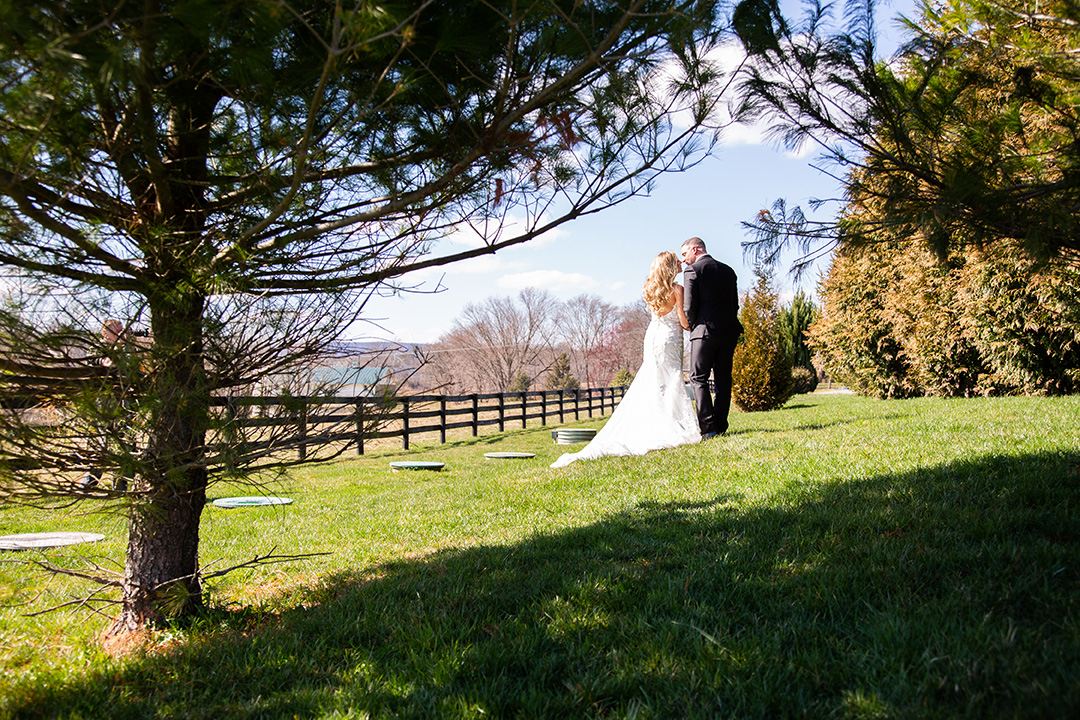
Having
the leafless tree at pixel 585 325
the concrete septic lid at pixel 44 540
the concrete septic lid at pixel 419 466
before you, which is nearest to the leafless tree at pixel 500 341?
the leafless tree at pixel 585 325

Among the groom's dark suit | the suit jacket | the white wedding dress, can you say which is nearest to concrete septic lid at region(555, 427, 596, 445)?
the white wedding dress

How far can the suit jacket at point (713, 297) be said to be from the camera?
6.87 metres

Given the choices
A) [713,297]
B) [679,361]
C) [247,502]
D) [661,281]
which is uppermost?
[661,281]

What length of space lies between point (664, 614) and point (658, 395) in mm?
5031

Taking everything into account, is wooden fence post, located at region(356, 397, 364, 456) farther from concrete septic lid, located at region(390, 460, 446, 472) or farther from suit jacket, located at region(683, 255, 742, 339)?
concrete septic lid, located at region(390, 460, 446, 472)

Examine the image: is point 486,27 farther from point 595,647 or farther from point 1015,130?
point 1015,130

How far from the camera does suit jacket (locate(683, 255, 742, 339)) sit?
6871 mm

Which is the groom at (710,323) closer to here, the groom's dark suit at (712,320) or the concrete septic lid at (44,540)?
the groom's dark suit at (712,320)

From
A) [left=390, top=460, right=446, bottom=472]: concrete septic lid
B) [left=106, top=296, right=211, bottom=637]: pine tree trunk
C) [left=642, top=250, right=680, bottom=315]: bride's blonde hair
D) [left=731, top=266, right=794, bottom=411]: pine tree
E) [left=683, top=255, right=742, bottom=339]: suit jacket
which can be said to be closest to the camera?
[left=106, top=296, right=211, bottom=637]: pine tree trunk

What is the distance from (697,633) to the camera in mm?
2236

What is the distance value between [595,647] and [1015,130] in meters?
3.17

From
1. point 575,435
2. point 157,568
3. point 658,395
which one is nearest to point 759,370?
point 575,435

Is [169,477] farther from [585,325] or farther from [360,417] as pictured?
[585,325]

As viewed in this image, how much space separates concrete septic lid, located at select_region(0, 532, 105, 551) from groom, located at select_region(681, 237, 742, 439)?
585 cm
